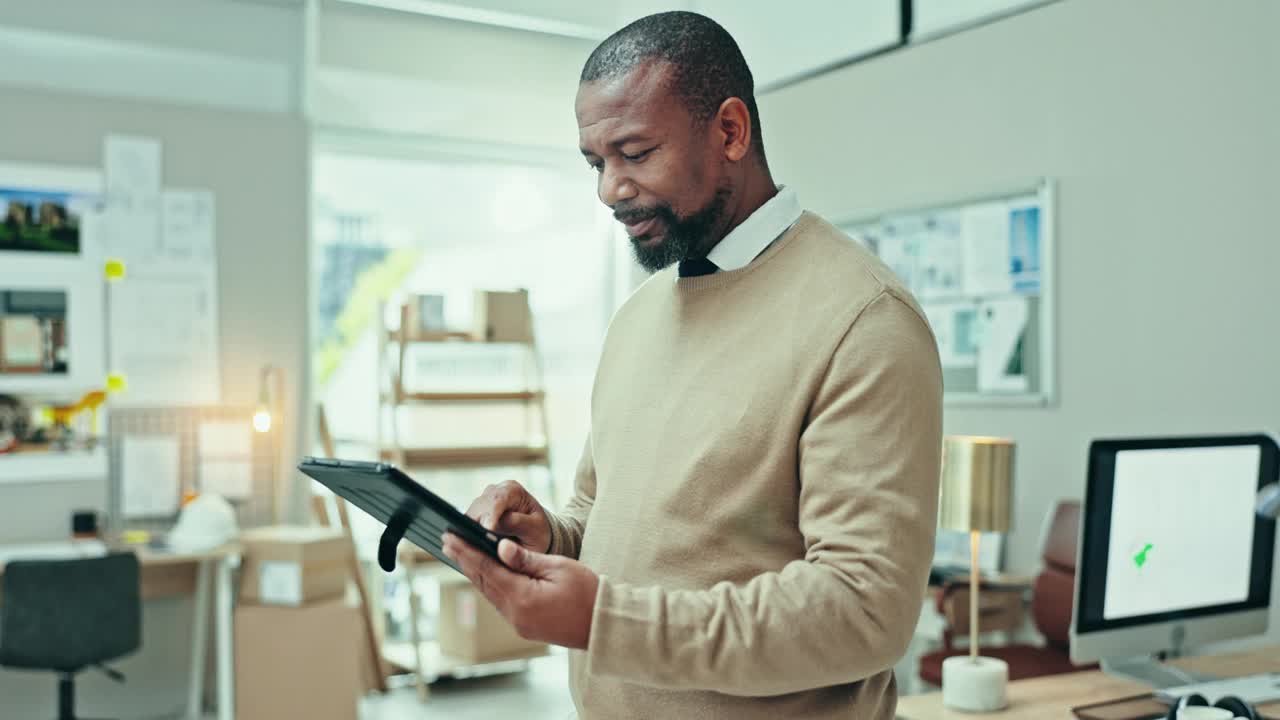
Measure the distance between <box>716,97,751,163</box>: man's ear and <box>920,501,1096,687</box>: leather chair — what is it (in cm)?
236

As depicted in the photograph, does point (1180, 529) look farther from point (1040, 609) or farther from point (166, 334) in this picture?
point (166, 334)

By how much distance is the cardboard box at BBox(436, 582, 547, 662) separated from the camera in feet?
16.0

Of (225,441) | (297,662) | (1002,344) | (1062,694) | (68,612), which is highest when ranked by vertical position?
(1002,344)

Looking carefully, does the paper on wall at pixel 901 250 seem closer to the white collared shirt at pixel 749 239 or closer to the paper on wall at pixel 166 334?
the paper on wall at pixel 166 334

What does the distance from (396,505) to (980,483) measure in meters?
1.47

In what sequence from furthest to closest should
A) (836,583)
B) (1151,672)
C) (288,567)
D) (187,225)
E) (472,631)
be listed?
1. (472,631)
2. (187,225)
3. (288,567)
4. (1151,672)
5. (836,583)

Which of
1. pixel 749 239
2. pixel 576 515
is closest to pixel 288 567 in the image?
pixel 576 515

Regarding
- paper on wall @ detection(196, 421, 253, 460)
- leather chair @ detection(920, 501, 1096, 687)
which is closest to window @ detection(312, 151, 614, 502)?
paper on wall @ detection(196, 421, 253, 460)

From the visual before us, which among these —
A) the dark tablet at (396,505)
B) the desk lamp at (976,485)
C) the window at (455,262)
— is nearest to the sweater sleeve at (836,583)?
the dark tablet at (396,505)

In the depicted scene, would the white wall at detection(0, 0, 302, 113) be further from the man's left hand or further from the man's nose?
the man's left hand

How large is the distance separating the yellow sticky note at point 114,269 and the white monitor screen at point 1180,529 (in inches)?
145

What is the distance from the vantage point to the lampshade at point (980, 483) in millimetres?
2270

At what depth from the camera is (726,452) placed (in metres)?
1.12

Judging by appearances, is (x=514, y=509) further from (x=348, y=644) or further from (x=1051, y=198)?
(x=348, y=644)
